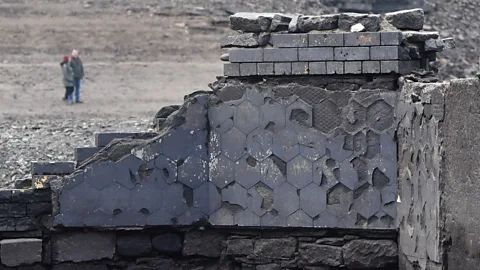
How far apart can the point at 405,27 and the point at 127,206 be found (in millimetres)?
2387

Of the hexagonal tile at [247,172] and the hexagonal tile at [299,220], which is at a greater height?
the hexagonal tile at [247,172]

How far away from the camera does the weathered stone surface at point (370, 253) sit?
8047 millimetres

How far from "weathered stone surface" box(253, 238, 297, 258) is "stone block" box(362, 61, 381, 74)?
1.34 metres

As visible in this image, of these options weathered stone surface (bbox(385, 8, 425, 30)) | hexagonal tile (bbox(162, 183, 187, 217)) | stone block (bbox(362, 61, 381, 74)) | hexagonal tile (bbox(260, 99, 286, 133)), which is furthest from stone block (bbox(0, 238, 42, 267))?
weathered stone surface (bbox(385, 8, 425, 30))

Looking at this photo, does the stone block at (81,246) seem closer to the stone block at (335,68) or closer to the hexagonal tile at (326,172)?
the hexagonal tile at (326,172)

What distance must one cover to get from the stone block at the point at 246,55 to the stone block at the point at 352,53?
565mm

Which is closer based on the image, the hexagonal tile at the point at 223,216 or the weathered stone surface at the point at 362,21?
the weathered stone surface at the point at 362,21

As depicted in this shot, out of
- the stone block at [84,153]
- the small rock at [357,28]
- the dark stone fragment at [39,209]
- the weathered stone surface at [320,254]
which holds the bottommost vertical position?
the weathered stone surface at [320,254]

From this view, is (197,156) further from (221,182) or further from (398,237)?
(398,237)

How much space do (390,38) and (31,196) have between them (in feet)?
9.30

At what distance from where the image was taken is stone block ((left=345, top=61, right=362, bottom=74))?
26.1 feet

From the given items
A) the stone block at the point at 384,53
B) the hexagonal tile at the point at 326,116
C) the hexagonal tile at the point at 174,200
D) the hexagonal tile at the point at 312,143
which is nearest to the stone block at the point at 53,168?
the hexagonal tile at the point at 174,200

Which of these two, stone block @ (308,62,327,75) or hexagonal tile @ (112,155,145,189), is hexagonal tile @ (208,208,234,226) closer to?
hexagonal tile @ (112,155,145,189)

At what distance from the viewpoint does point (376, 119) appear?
799cm
